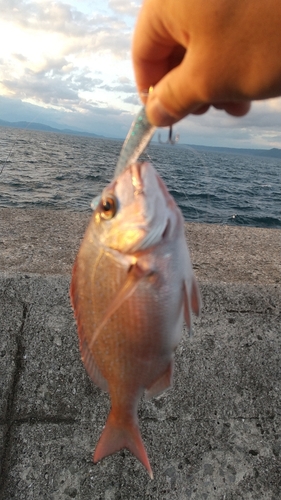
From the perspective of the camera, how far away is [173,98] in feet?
4.46

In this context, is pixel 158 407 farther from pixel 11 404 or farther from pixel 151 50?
pixel 151 50

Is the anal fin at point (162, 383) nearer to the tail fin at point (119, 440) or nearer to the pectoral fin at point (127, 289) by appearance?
the tail fin at point (119, 440)

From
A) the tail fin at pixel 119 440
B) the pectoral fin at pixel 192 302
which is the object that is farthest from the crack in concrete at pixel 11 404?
the pectoral fin at pixel 192 302

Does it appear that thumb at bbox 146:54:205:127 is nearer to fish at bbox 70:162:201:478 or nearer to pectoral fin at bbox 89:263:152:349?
fish at bbox 70:162:201:478

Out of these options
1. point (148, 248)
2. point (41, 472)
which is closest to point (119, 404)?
point (148, 248)

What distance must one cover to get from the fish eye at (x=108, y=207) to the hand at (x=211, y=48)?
0.33 m

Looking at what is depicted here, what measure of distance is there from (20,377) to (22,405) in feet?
0.62

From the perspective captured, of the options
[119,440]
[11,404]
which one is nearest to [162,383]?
[119,440]

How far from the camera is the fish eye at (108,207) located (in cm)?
155

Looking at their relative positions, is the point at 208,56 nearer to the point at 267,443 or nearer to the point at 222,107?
the point at 222,107

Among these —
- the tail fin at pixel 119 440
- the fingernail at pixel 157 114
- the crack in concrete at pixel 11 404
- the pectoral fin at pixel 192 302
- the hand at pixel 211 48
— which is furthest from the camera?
the crack in concrete at pixel 11 404

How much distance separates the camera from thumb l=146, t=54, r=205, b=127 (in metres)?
1.28

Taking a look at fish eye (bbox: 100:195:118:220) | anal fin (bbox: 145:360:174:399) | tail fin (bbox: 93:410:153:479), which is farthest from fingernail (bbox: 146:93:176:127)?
tail fin (bbox: 93:410:153:479)

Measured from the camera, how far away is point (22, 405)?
2578 millimetres
